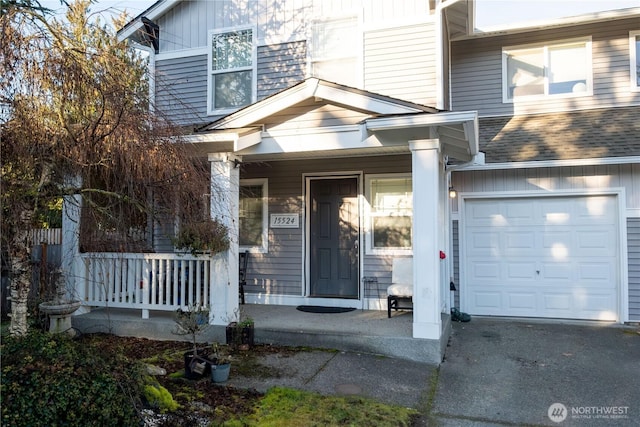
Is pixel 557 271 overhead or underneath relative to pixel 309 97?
underneath

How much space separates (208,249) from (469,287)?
4506 millimetres

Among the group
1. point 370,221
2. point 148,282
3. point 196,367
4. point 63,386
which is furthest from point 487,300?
point 63,386

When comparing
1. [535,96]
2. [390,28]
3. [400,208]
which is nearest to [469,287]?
[400,208]

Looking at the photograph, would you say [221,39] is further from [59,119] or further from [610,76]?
[610,76]

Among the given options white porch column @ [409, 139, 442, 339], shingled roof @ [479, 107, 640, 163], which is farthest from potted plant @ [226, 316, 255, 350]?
shingled roof @ [479, 107, 640, 163]

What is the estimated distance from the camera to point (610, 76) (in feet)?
25.7

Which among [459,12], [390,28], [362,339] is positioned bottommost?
[362,339]

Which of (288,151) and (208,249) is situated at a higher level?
(288,151)

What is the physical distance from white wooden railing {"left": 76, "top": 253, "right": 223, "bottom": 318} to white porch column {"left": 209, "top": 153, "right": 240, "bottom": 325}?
0.06m

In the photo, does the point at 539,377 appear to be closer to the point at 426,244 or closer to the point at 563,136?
the point at 426,244

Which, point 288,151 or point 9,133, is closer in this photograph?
point 9,133

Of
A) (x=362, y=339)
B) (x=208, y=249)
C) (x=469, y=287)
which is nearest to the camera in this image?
(x=362, y=339)

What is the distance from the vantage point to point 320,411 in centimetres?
363

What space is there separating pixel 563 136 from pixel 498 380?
4656 mm
